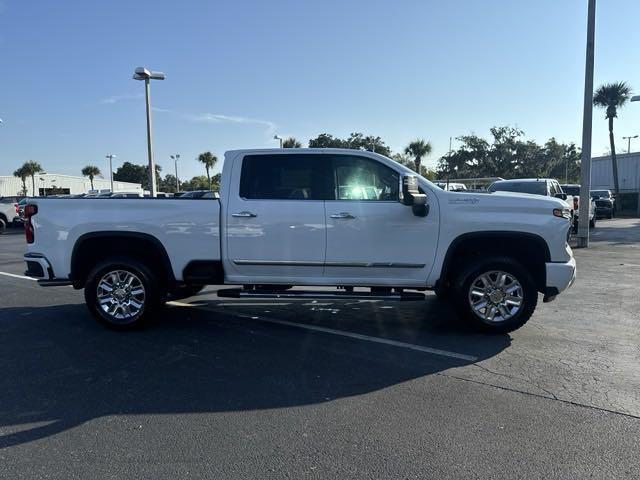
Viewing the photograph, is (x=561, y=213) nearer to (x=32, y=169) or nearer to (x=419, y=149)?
(x=419, y=149)

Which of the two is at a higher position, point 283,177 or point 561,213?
point 283,177

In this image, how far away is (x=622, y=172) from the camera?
Result: 44.0 meters

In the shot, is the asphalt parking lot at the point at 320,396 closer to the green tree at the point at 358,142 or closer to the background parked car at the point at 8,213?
the background parked car at the point at 8,213

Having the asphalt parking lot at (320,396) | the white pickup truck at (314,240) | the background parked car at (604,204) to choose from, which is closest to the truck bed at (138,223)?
the white pickup truck at (314,240)

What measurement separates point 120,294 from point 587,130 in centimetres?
1418

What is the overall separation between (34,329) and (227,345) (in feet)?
8.35

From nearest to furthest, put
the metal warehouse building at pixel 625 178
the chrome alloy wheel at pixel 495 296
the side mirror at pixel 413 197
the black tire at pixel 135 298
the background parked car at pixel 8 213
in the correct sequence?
the side mirror at pixel 413 197
the chrome alloy wheel at pixel 495 296
the black tire at pixel 135 298
the background parked car at pixel 8 213
the metal warehouse building at pixel 625 178

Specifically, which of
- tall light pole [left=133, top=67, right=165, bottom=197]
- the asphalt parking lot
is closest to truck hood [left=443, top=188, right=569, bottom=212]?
the asphalt parking lot

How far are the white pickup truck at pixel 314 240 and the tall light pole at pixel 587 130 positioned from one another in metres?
10.3

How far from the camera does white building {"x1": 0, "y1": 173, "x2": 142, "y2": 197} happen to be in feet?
250

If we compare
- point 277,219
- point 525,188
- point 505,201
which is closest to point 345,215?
point 277,219

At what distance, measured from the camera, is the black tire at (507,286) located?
5.61 metres

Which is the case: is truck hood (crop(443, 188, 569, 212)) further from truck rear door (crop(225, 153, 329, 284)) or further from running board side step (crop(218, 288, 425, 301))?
truck rear door (crop(225, 153, 329, 284))

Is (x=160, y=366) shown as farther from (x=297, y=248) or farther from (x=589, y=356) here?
(x=589, y=356)
